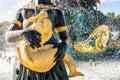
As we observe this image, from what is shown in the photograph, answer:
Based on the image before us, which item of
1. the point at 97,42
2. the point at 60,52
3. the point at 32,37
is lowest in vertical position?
the point at 97,42

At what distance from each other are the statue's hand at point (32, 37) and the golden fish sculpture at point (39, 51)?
27mm

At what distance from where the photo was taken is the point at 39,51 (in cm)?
265

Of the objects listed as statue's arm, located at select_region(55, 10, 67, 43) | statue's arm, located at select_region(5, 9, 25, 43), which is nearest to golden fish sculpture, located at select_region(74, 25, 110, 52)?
statue's arm, located at select_region(55, 10, 67, 43)

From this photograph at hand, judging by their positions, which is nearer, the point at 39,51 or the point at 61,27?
the point at 39,51

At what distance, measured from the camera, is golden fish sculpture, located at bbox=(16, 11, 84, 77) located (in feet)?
Answer: 8.57

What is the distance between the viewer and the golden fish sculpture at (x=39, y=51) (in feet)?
8.57

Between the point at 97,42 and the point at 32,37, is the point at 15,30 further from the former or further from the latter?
the point at 97,42

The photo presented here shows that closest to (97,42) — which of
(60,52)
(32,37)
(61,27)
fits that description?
(61,27)

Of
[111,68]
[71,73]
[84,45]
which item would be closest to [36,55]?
[71,73]

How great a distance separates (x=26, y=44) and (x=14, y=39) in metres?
0.12

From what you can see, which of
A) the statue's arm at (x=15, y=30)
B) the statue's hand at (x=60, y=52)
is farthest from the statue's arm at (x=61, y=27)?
the statue's arm at (x=15, y=30)

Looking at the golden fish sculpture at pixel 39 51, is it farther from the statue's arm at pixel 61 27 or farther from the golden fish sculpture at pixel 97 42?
the golden fish sculpture at pixel 97 42

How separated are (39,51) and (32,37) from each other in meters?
0.12

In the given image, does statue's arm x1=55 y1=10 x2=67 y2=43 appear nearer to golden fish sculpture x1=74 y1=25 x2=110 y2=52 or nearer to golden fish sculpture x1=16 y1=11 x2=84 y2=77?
golden fish sculpture x1=16 y1=11 x2=84 y2=77
